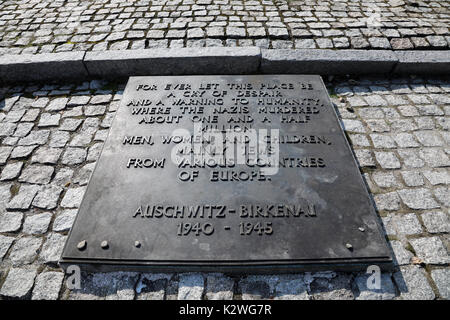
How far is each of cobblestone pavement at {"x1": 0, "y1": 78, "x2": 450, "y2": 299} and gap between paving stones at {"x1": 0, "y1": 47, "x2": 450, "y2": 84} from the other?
0.70 ft

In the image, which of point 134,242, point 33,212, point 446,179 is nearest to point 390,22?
point 446,179

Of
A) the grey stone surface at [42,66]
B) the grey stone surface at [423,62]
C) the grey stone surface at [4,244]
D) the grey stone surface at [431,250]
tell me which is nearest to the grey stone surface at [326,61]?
the grey stone surface at [423,62]

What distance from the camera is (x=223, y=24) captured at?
4680mm

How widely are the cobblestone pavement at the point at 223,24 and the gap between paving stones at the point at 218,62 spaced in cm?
30

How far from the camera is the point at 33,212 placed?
8.69 ft

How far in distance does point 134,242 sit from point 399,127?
11.1ft

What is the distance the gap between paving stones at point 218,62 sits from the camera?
3.95 meters

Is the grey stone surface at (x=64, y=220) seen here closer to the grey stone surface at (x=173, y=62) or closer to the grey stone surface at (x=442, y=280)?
the grey stone surface at (x=173, y=62)

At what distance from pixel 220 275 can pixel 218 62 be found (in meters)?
3.01

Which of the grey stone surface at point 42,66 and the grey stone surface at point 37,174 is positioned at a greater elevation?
the grey stone surface at point 42,66

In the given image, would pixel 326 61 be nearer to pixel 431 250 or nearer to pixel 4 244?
pixel 431 250

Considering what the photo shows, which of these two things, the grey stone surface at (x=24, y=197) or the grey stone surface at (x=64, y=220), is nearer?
the grey stone surface at (x=64, y=220)

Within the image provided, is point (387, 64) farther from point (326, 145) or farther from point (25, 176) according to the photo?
point (25, 176)

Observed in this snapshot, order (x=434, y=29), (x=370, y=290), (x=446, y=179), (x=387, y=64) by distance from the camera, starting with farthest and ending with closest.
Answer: (x=434, y=29) → (x=387, y=64) → (x=446, y=179) → (x=370, y=290)
